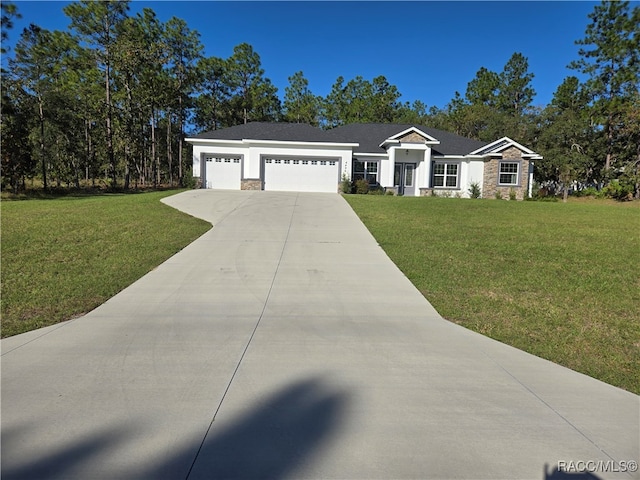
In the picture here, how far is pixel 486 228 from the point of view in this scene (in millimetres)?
12242

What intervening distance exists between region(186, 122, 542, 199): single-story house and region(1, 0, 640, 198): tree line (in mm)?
3487

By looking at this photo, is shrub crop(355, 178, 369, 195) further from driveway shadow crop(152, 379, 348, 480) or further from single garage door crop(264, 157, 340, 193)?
driveway shadow crop(152, 379, 348, 480)

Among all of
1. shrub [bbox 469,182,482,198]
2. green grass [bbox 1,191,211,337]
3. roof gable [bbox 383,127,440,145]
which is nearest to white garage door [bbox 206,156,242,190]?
roof gable [bbox 383,127,440,145]

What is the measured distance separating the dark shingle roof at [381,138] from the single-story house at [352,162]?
0.32ft

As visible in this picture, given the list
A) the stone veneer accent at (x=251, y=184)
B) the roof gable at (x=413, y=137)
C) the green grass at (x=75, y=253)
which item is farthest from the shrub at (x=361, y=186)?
the green grass at (x=75, y=253)

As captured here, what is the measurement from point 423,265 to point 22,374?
6.58 metres

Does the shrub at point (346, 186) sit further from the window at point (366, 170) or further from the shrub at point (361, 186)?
the window at point (366, 170)

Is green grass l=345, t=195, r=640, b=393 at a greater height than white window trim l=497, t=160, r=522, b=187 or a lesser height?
lesser

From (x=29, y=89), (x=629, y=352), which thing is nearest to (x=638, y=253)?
(x=629, y=352)

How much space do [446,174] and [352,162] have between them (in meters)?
6.62

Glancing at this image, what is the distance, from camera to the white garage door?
24375 mm

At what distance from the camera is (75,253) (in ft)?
27.1

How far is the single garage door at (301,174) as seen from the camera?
24.0 m

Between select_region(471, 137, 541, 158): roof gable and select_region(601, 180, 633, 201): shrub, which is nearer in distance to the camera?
select_region(471, 137, 541, 158): roof gable
